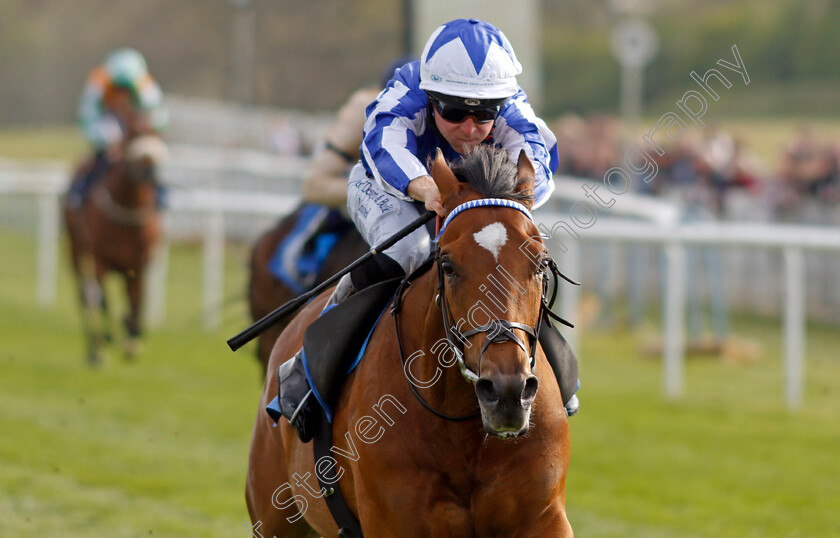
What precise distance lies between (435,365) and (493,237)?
1.56 feet

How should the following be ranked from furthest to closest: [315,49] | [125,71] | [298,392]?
1. [315,49]
2. [125,71]
3. [298,392]

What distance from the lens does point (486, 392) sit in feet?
8.82

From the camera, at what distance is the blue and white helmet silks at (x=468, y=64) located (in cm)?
341

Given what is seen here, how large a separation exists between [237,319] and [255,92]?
18.4 meters

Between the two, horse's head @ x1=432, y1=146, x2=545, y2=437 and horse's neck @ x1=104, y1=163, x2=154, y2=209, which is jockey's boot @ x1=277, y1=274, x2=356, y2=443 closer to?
horse's head @ x1=432, y1=146, x2=545, y2=437

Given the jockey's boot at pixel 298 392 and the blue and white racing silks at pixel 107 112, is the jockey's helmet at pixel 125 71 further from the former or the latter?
the jockey's boot at pixel 298 392

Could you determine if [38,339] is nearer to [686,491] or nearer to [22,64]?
[686,491]

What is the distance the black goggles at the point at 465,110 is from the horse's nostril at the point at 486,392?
3.46ft

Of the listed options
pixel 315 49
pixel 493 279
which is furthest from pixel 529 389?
pixel 315 49

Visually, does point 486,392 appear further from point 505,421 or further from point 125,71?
point 125,71

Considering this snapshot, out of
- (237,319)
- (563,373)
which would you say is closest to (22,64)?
(237,319)

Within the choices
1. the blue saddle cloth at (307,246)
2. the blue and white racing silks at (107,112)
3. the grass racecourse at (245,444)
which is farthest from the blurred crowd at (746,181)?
the blue saddle cloth at (307,246)

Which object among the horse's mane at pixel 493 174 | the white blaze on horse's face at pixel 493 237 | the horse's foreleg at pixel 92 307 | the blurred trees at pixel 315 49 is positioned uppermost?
the horse's mane at pixel 493 174

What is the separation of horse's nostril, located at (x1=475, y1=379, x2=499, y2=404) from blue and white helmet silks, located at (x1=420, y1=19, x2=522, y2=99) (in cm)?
104
